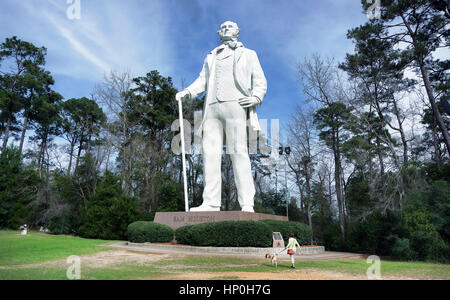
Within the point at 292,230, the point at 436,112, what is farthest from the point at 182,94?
the point at 436,112

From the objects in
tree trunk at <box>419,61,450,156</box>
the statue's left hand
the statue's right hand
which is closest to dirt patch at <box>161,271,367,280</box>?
the statue's left hand

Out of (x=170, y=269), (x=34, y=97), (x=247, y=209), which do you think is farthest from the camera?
(x=34, y=97)

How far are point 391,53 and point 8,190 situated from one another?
28128mm

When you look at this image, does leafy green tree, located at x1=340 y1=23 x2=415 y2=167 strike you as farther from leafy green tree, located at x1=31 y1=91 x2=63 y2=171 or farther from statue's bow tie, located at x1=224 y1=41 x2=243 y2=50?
leafy green tree, located at x1=31 y1=91 x2=63 y2=171

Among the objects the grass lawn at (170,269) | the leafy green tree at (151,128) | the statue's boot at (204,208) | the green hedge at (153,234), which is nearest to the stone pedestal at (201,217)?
the statue's boot at (204,208)

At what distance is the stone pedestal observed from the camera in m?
10.6

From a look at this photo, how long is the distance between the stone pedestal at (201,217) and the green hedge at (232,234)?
793 mm

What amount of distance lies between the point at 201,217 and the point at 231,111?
4.13 m

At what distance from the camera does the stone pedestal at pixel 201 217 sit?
1064 centimetres

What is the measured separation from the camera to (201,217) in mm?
11234

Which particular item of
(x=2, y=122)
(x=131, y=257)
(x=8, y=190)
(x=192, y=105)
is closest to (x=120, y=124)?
(x=192, y=105)

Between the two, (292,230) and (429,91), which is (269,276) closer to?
(292,230)

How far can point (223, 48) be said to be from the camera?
12.7 meters

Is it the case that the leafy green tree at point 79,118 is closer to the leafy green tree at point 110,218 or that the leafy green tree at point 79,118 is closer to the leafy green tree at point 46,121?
the leafy green tree at point 46,121
